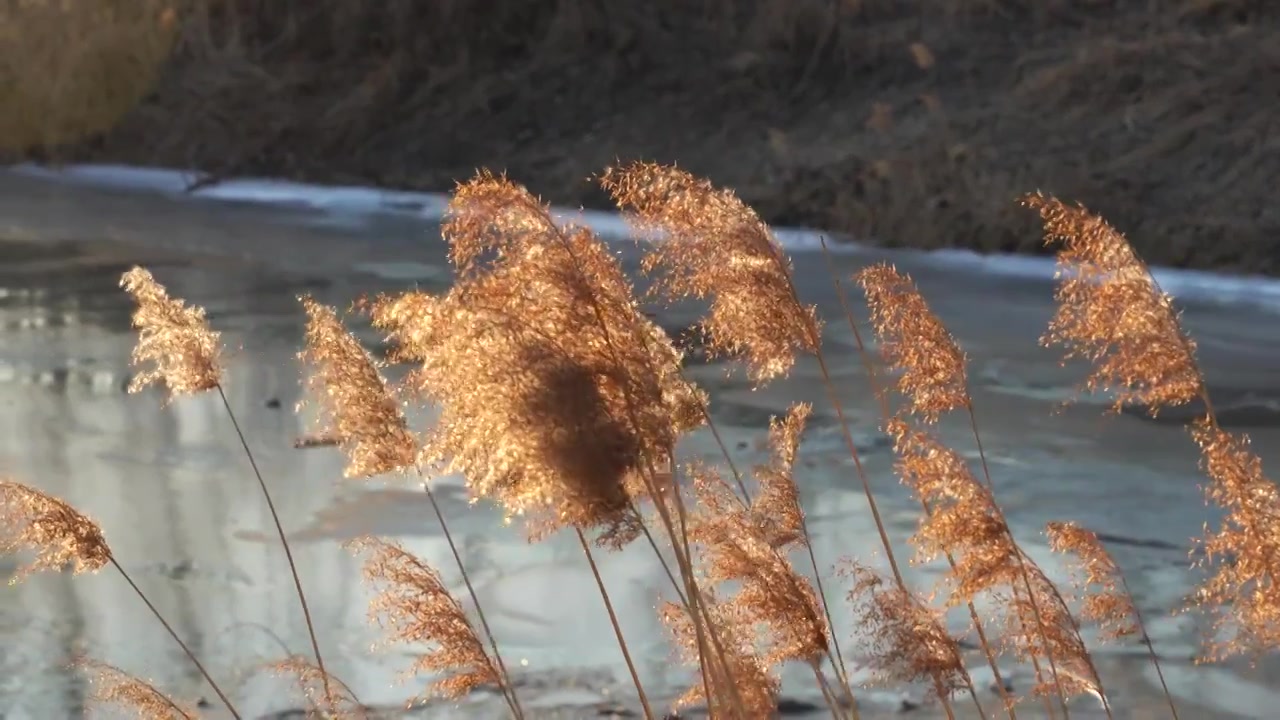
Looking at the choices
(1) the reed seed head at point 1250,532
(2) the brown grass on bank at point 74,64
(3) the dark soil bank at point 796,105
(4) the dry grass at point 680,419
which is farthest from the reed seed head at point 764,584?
(2) the brown grass on bank at point 74,64

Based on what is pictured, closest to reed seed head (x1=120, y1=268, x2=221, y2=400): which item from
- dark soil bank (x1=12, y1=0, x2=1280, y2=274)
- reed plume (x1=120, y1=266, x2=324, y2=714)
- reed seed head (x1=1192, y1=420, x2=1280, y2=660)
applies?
reed plume (x1=120, y1=266, x2=324, y2=714)

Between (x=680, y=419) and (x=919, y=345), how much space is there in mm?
501

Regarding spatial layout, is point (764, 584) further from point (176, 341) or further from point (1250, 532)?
point (176, 341)

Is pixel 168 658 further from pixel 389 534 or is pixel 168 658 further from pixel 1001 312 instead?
pixel 1001 312

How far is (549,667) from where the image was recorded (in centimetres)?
416

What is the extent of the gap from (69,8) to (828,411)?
479 inches

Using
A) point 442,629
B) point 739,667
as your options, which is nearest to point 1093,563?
point 739,667

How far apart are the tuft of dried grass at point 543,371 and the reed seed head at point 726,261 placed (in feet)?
0.37

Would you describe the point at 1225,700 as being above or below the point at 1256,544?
below

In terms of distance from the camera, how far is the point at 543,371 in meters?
1.60

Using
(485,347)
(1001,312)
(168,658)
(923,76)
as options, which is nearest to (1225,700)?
(168,658)

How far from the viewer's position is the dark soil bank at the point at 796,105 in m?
11.0

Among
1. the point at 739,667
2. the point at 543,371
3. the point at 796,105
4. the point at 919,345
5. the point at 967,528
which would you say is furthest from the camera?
the point at 796,105

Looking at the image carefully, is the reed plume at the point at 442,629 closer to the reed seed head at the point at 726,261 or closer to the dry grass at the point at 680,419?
the dry grass at the point at 680,419
